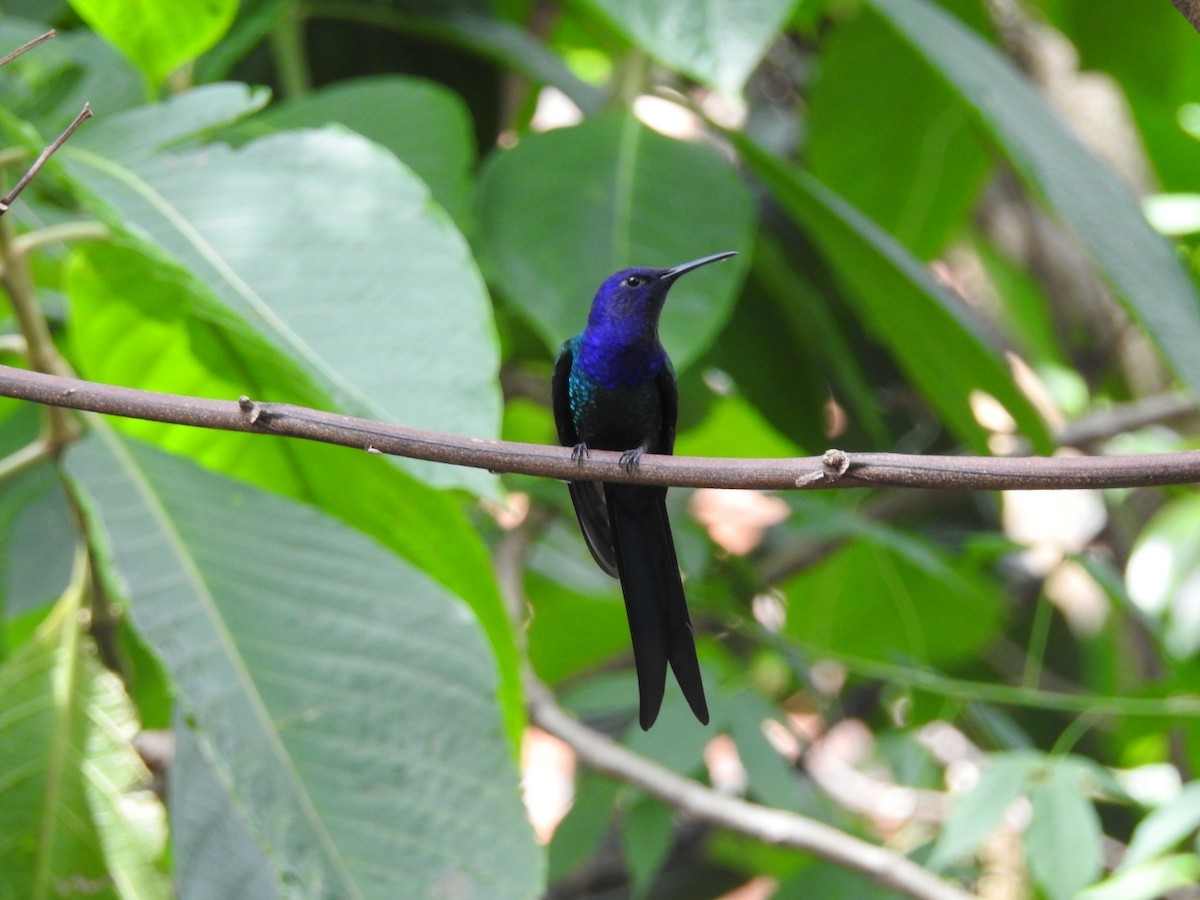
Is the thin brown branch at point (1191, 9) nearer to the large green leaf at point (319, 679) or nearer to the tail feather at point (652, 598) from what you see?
the tail feather at point (652, 598)

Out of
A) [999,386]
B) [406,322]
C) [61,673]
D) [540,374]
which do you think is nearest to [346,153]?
[406,322]

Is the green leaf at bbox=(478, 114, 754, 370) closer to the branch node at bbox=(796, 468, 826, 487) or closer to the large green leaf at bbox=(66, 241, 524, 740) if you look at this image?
the large green leaf at bbox=(66, 241, 524, 740)

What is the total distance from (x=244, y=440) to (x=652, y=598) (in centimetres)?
105

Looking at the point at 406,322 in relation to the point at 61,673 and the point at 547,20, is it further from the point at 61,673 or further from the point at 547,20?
the point at 547,20

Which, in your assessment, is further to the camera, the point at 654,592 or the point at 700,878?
the point at 700,878

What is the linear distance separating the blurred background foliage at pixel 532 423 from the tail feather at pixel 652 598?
0.27m

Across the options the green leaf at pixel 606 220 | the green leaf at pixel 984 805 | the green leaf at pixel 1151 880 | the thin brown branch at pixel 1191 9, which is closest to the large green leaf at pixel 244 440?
the green leaf at pixel 606 220

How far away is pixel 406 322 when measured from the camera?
201cm

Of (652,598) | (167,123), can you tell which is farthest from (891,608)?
(167,123)

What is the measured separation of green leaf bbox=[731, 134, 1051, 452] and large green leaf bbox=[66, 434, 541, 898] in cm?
123

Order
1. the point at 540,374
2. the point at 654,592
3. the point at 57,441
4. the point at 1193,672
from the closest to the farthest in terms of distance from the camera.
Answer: the point at 654,592
the point at 57,441
the point at 1193,672
the point at 540,374

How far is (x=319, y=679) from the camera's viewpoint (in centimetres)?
217

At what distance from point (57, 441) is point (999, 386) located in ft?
6.15

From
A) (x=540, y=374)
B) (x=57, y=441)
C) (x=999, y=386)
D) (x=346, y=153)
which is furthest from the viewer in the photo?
(x=540, y=374)
